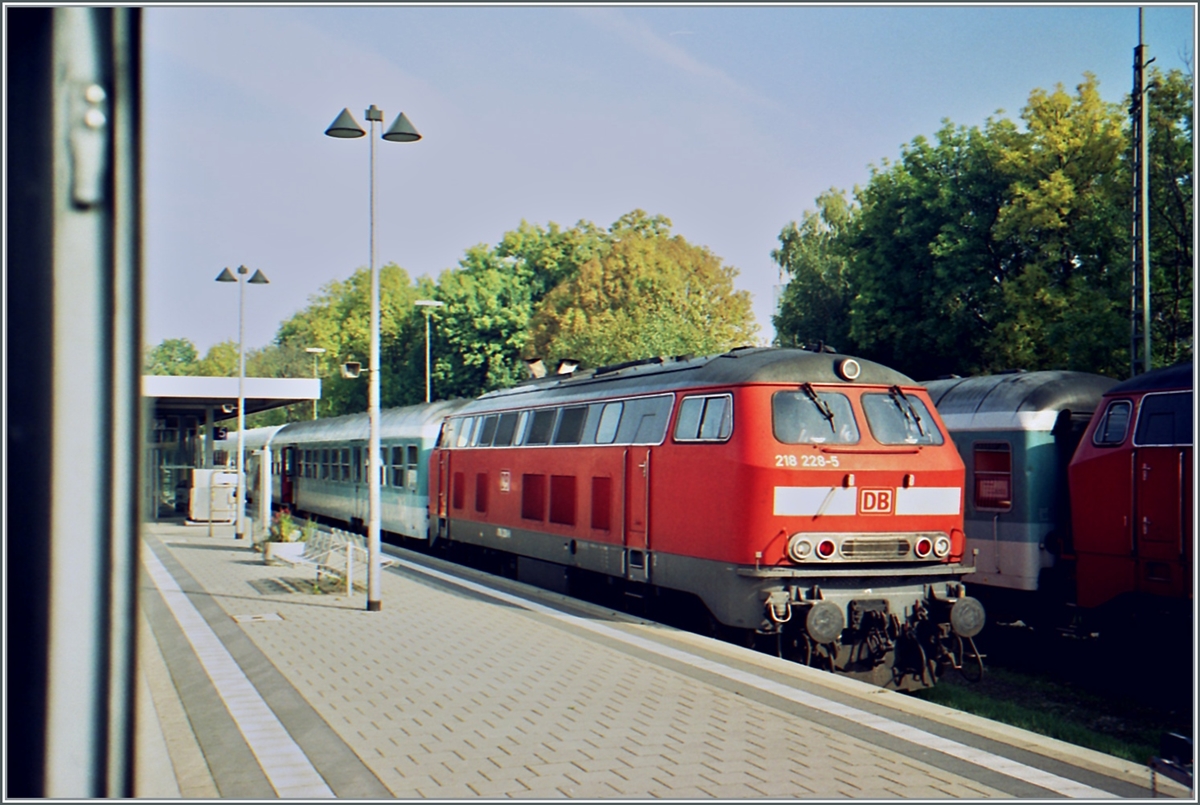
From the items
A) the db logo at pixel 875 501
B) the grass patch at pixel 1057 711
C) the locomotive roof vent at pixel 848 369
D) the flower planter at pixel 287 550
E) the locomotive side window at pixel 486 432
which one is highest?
the locomotive roof vent at pixel 848 369

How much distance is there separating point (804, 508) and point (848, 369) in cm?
175

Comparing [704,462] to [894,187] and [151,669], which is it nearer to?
[151,669]

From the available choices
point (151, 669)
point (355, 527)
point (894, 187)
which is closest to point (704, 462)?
point (151, 669)

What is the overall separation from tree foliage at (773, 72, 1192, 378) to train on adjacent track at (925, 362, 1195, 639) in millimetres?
8017

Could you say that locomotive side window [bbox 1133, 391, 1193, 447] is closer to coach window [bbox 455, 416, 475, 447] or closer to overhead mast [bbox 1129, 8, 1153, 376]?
overhead mast [bbox 1129, 8, 1153, 376]

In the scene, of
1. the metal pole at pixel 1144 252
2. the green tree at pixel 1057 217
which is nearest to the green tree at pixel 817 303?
the green tree at pixel 1057 217

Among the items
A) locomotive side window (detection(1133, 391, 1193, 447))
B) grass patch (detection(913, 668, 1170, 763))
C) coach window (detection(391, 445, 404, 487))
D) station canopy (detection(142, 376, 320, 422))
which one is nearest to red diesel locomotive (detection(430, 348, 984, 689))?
grass patch (detection(913, 668, 1170, 763))

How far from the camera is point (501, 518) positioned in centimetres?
1827

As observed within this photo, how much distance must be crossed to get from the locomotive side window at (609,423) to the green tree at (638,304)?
22.7 meters

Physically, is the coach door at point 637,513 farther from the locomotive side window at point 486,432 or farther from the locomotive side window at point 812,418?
the locomotive side window at point 486,432

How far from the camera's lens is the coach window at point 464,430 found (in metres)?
20.6

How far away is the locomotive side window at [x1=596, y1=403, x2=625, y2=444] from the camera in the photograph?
14023 mm

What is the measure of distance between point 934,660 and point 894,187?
26433mm

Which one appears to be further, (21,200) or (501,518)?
(501,518)
